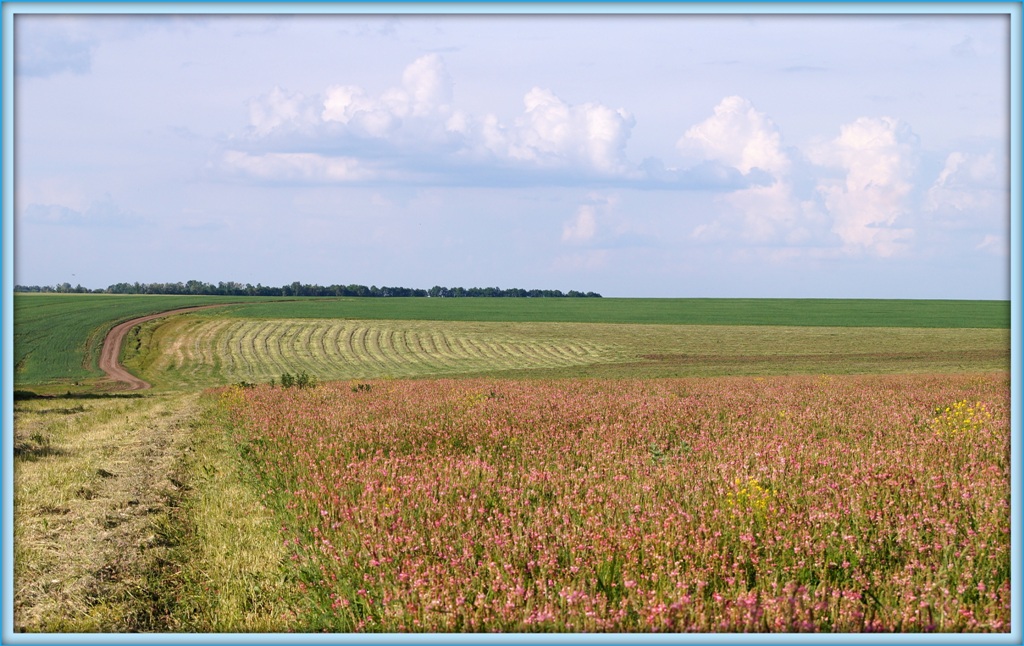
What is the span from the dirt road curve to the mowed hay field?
2817cm

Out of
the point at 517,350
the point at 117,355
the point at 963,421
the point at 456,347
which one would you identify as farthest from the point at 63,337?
the point at 963,421

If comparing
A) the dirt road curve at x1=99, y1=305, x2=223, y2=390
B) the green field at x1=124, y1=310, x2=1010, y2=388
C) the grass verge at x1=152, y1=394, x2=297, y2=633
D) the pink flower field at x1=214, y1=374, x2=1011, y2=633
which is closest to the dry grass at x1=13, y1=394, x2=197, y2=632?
the grass verge at x1=152, y1=394, x2=297, y2=633

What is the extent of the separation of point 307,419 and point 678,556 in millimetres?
7282

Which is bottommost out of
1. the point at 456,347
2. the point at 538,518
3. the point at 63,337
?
the point at 456,347

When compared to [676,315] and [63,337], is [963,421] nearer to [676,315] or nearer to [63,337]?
[63,337]

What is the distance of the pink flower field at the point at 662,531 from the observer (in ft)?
12.6

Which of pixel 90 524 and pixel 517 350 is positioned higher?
pixel 90 524

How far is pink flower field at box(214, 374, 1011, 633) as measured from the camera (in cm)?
383

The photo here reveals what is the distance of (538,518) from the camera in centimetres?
502

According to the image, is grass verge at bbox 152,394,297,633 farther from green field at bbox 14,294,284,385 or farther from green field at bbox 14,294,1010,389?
green field at bbox 14,294,1010,389

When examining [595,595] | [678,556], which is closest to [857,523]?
[678,556]

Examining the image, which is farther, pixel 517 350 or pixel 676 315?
pixel 676 315

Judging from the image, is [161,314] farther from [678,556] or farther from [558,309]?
[678,556]

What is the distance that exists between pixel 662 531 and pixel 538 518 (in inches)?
30.8
